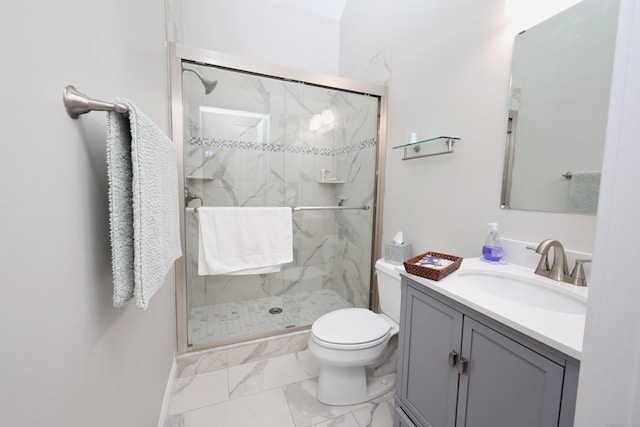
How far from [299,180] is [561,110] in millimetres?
1613

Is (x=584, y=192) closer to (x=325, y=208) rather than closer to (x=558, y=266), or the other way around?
(x=558, y=266)

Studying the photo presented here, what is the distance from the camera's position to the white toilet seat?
1.32 meters

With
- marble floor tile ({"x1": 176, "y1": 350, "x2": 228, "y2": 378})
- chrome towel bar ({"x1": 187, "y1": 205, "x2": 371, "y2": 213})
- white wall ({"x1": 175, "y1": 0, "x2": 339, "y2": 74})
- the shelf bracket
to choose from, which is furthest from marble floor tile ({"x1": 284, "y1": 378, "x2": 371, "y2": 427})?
white wall ({"x1": 175, "y1": 0, "x2": 339, "y2": 74})

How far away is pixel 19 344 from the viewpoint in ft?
1.23

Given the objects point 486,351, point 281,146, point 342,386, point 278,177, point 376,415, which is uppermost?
point 281,146

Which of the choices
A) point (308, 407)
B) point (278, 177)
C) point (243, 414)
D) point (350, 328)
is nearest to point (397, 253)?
point (350, 328)

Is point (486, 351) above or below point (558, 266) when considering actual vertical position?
below

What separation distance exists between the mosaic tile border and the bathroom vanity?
138 centimetres

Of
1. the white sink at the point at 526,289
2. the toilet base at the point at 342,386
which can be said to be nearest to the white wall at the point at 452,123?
the white sink at the point at 526,289

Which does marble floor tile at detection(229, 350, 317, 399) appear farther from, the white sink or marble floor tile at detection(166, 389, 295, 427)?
the white sink

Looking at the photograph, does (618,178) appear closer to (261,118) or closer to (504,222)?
(504,222)

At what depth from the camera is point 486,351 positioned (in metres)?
0.78

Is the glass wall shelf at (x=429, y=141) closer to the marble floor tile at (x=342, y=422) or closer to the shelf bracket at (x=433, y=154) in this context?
the shelf bracket at (x=433, y=154)

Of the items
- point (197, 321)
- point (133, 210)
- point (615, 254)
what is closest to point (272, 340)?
point (197, 321)
